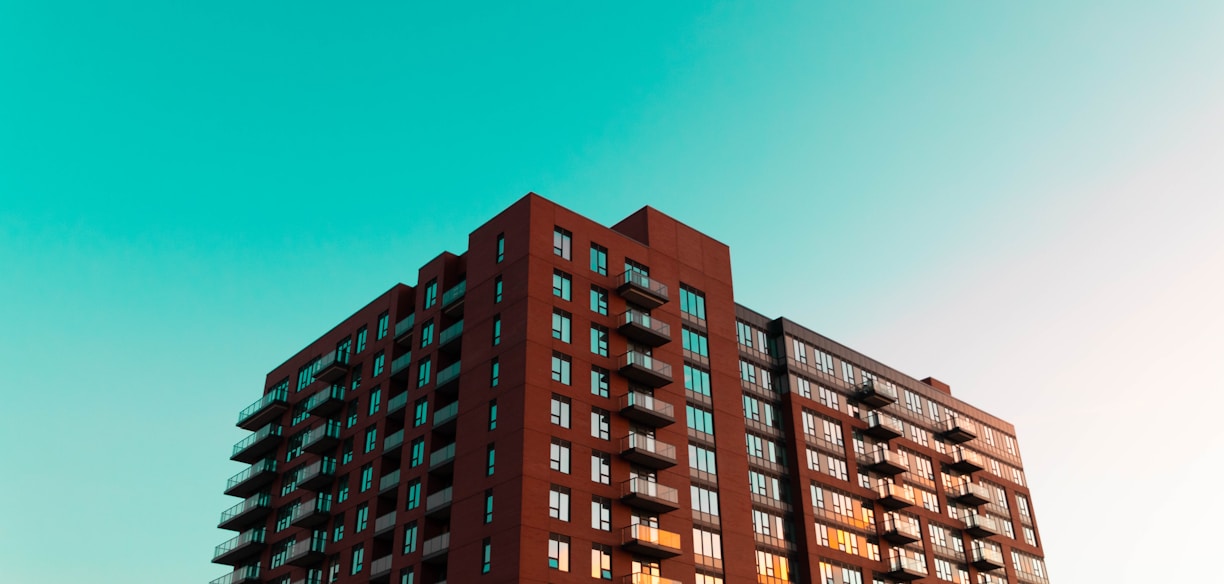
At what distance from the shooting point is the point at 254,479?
99.1 meters

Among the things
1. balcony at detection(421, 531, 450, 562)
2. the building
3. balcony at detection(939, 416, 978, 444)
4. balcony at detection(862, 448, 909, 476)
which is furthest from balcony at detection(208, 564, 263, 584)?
balcony at detection(939, 416, 978, 444)

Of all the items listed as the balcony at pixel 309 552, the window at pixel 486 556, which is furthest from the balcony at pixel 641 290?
the balcony at pixel 309 552

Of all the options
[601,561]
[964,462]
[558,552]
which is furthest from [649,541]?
[964,462]

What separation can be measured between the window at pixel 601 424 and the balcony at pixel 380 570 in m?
18.5

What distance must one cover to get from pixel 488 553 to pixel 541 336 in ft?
49.1

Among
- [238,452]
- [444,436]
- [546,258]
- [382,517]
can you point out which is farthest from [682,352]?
[238,452]

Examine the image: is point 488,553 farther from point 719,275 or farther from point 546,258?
point 719,275

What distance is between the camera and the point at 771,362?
324ft

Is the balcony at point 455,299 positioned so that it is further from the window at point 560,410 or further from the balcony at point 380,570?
the balcony at point 380,570

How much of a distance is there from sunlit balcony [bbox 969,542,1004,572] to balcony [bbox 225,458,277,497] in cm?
6779

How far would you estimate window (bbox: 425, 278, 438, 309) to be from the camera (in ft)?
286

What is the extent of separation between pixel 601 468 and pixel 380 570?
1906 cm

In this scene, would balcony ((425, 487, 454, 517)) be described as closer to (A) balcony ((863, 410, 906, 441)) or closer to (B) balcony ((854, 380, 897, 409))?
(A) balcony ((863, 410, 906, 441))

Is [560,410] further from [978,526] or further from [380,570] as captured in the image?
[978,526]
